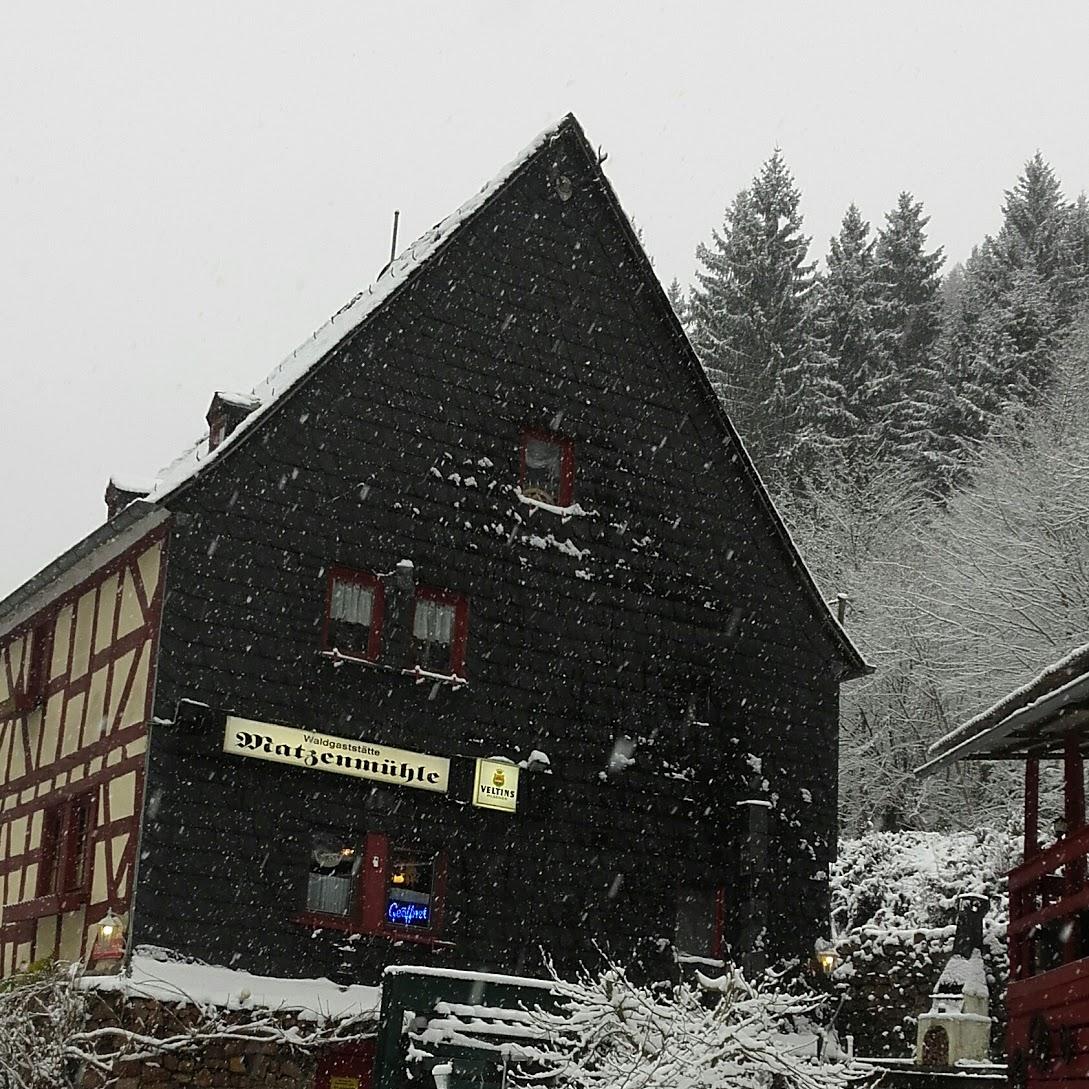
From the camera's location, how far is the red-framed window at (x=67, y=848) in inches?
766

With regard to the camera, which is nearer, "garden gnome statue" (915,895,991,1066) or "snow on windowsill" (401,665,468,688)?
"snow on windowsill" (401,665,468,688)

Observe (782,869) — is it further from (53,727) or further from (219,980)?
(53,727)

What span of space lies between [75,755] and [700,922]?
25.3ft

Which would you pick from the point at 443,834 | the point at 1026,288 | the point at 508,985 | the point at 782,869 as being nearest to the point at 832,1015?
the point at 782,869

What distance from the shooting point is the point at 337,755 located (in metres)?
19.1

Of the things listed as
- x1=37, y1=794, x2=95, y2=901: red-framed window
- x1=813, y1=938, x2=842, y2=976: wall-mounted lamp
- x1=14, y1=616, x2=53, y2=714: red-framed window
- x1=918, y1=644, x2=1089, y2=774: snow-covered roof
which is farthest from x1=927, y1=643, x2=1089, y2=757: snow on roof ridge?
x1=14, y1=616, x2=53, y2=714: red-framed window

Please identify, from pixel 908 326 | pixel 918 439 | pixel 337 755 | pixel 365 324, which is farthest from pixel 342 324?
pixel 908 326

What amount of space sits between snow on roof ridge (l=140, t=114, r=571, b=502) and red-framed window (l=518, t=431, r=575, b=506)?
245cm

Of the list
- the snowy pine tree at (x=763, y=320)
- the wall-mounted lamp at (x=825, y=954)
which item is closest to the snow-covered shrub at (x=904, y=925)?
the wall-mounted lamp at (x=825, y=954)

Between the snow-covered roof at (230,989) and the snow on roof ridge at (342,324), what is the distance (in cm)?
476

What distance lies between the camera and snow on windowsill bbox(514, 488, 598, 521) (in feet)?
70.1

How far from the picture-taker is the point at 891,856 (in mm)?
25047

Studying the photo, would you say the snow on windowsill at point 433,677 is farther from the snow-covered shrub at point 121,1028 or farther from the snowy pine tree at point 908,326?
the snowy pine tree at point 908,326

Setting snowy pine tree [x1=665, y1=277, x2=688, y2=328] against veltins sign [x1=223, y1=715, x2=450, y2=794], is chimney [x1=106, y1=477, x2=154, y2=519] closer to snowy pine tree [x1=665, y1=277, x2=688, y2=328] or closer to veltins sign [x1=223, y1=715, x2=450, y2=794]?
veltins sign [x1=223, y1=715, x2=450, y2=794]
